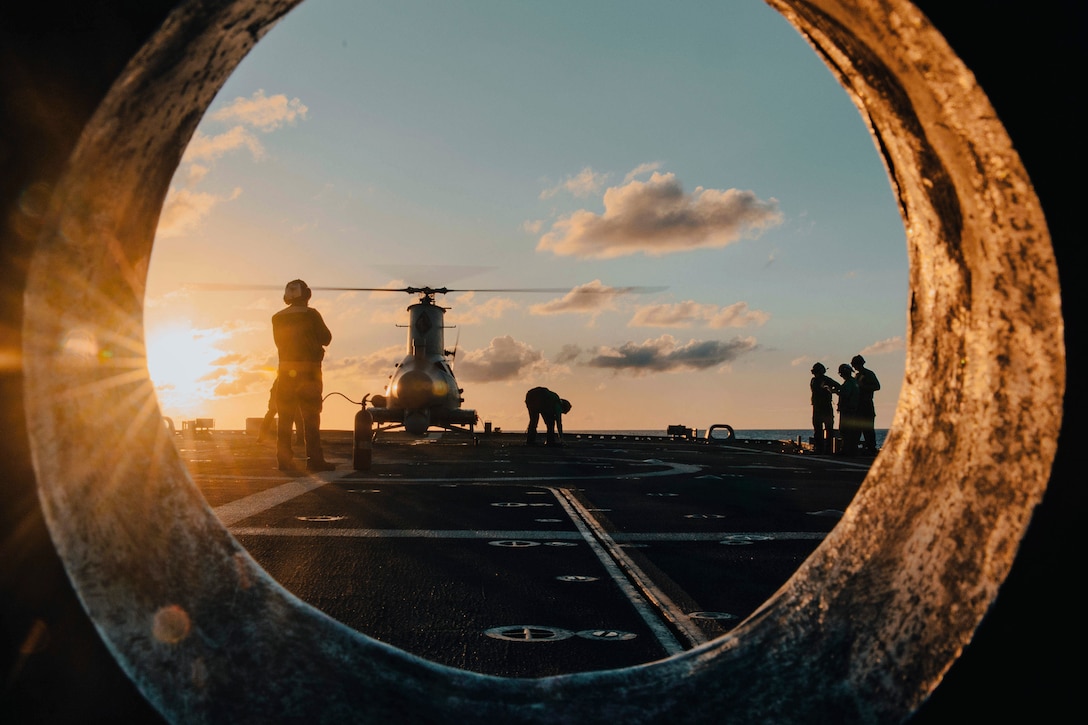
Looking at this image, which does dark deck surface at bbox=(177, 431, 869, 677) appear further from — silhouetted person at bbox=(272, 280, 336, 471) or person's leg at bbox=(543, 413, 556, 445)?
person's leg at bbox=(543, 413, 556, 445)

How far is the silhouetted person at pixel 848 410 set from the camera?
800 inches

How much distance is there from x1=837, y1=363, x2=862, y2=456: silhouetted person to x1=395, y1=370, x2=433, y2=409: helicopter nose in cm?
1241

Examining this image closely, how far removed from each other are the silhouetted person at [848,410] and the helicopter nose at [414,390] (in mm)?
12405

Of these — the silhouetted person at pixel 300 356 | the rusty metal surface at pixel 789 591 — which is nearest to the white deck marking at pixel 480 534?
the rusty metal surface at pixel 789 591

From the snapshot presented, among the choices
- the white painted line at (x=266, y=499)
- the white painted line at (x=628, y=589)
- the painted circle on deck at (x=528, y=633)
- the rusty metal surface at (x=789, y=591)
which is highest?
the rusty metal surface at (x=789, y=591)

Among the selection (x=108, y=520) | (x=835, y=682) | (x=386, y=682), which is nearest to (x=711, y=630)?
(x=835, y=682)

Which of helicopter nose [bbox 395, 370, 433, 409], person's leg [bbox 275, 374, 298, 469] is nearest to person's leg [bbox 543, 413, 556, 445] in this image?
helicopter nose [bbox 395, 370, 433, 409]

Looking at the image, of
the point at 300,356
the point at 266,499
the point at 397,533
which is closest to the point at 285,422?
the point at 300,356

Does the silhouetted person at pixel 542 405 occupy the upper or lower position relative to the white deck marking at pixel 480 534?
upper

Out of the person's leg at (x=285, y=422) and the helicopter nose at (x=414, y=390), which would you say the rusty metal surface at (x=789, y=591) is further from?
the helicopter nose at (x=414, y=390)

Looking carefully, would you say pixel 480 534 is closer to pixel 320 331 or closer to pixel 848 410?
pixel 320 331

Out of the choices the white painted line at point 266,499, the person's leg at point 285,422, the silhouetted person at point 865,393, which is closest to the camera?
the white painted line at point 266,499

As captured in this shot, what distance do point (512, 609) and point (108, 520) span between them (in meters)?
2.48

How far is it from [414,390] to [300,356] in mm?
14792
